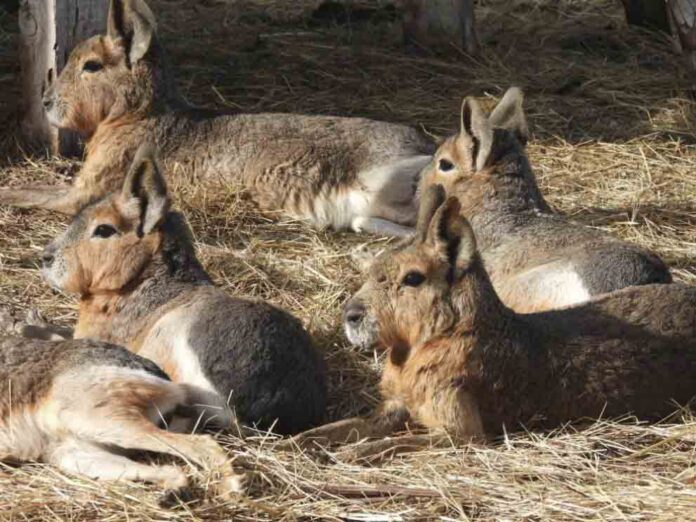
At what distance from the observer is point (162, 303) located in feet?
19.4

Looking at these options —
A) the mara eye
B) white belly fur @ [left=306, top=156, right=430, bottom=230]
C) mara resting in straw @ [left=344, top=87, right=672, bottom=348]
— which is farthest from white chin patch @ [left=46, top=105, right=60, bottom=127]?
the mara eye

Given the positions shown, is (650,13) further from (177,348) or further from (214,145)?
(177,348)

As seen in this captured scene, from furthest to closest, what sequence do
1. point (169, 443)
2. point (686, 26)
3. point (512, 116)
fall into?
point (686, 26)
point (512, 116)
point (169, 443)

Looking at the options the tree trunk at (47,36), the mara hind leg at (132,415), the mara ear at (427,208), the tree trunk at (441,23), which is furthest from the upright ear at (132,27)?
the mara hind leg at (132,415)

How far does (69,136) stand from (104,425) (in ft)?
13.8

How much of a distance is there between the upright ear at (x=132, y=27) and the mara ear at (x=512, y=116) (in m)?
2.17

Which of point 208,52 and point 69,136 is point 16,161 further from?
point 208,52

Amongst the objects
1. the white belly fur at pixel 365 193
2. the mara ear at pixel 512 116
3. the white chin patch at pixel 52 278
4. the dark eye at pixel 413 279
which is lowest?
the white belly fur at pixel 365 193

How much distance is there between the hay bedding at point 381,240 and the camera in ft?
15.7

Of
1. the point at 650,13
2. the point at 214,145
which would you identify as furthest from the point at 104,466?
the point at 650,13

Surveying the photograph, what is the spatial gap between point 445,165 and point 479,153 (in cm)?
23

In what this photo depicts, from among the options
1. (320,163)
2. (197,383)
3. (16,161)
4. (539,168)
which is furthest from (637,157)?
(197,383)

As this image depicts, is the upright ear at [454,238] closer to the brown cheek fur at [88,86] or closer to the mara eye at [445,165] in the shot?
the mara eye at [445,165]

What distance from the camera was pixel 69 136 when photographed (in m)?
8.88
